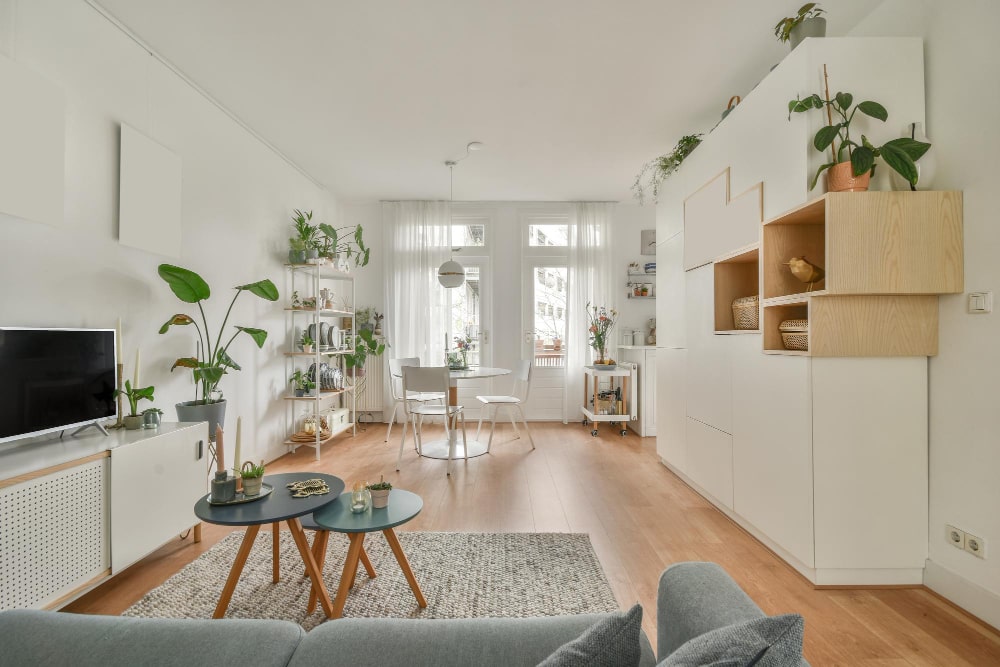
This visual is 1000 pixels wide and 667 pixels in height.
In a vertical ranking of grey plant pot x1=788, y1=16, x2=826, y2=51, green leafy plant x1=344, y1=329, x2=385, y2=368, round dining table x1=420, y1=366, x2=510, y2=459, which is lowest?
round dining table x1=420, y1=366, x2=510, y2=459

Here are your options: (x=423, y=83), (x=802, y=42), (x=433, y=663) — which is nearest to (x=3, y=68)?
(x=423, y=83)

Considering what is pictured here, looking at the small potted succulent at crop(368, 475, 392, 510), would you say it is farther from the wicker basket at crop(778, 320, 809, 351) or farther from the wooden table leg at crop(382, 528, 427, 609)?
the wicker basket at crop(778, 320, 809, 351)

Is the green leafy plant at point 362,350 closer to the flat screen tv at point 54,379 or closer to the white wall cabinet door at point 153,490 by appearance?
the white wall cabinet door at point 153,490

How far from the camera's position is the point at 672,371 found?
12.4ft

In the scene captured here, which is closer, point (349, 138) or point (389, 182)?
point (349, 138)

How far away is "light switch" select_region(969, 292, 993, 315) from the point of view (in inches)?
73.4

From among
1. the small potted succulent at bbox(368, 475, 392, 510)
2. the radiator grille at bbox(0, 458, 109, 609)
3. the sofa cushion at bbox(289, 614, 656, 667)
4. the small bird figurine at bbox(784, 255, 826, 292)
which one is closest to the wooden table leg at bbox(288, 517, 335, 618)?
the small potted succulent at bbox(368, 475, 392, 510)

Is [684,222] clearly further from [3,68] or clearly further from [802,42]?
[3,68]

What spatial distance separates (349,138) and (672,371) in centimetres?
334

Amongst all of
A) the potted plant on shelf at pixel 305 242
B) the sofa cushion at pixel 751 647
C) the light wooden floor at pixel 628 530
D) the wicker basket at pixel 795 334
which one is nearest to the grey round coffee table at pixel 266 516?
the light wooden floor at pixel 628 530

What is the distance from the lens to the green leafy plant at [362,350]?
5.26m

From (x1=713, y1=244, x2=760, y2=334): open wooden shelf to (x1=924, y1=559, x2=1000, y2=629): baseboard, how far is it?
1509mm

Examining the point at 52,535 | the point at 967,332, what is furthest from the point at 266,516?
the point at 967,332

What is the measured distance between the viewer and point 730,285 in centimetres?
312
